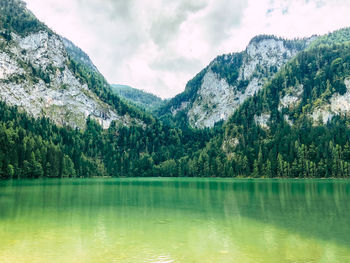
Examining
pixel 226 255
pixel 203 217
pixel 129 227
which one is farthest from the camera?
pixel 203 217

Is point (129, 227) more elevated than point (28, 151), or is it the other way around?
point (28, 151)

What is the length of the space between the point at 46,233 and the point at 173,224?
10.7 m

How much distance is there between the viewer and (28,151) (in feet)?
421

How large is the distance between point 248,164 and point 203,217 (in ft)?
483

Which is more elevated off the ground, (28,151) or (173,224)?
(28,151)

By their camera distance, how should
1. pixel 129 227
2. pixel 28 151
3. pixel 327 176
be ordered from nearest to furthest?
1. pixel 129 227
2. pixel 28 151
3. pixel 327 176

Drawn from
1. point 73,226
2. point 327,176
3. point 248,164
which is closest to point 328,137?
point 327,176

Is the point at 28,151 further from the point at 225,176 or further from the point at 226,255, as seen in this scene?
the point at 226,255

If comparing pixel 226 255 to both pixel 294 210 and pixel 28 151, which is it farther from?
pixel 28 151

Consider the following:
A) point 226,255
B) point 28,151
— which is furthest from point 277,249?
point 28,151

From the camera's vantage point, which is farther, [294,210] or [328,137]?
[328,137]

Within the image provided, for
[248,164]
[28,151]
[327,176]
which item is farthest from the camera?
[248,164]

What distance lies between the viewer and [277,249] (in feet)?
64.2

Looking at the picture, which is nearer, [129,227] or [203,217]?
[129,227]
